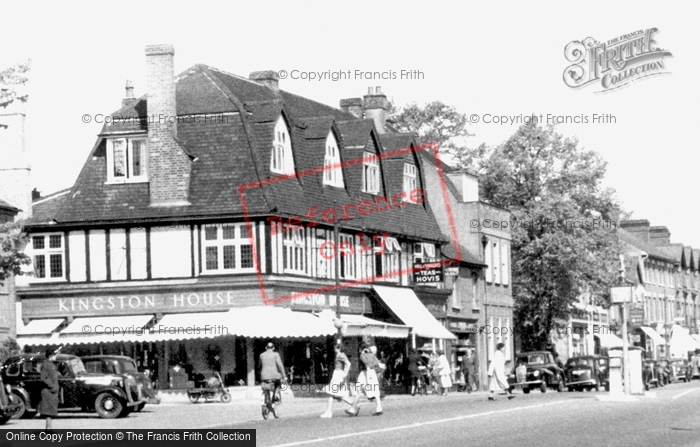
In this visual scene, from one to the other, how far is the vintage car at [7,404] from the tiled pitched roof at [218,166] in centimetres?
1531

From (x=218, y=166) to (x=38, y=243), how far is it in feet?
20.9

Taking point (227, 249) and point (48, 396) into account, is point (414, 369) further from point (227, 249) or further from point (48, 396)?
point (48, 396)

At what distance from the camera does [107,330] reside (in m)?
47.4

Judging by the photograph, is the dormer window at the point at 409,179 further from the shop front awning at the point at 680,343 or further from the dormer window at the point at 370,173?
the shop front awning at the point at 680,343

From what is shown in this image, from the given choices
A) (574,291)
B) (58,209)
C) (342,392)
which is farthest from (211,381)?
(574,291)

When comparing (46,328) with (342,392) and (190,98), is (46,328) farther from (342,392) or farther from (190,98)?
(342,392)

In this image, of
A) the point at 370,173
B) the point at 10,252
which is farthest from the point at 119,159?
the point at 10,252

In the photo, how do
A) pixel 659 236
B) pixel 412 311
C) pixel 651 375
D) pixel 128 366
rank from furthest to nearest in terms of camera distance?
pixel 659 236
pixel 651 375
pixel 412 311
pixel 128 366

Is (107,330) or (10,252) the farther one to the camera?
(107,330)

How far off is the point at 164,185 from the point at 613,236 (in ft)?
105

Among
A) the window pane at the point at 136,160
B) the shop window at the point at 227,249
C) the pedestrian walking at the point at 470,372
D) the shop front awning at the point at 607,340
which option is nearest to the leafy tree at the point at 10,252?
the shop window at the point at 227,249

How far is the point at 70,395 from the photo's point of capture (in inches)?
1369

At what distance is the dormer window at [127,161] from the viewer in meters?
49.2

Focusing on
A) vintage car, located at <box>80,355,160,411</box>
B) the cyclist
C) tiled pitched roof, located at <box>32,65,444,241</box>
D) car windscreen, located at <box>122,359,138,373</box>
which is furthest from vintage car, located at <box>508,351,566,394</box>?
the cyclist
